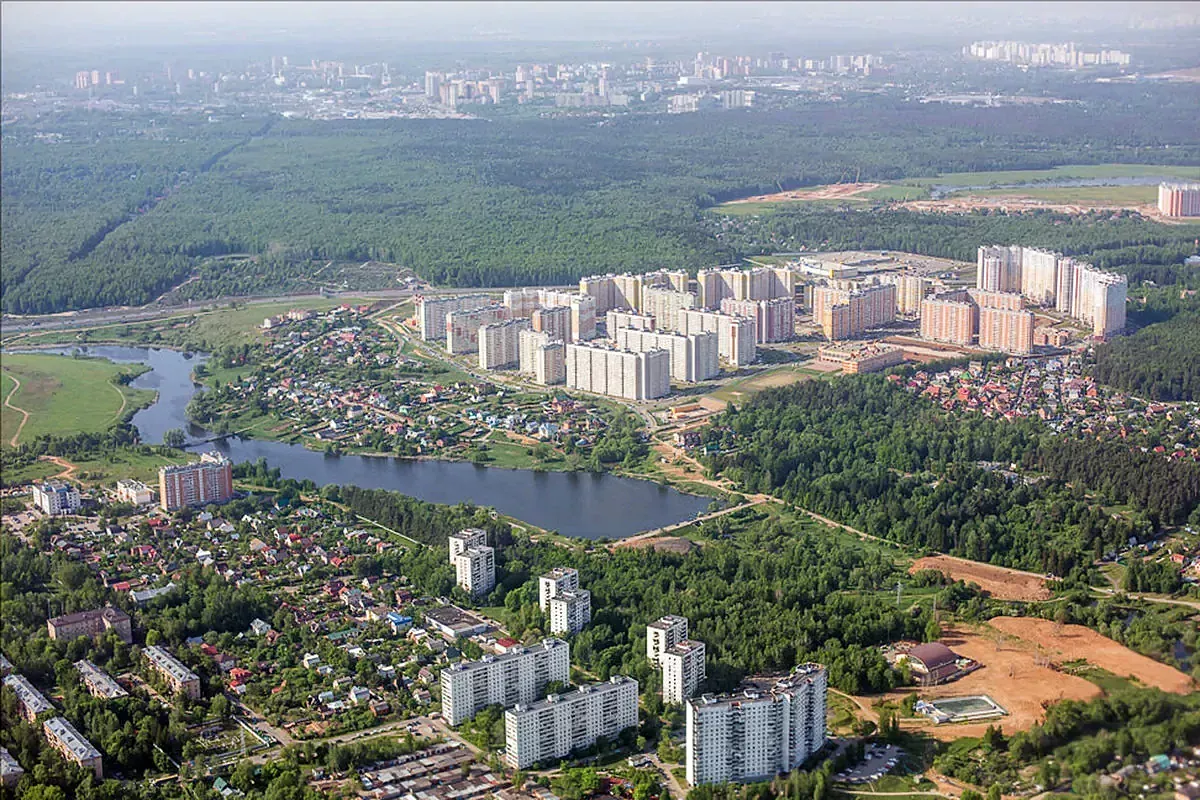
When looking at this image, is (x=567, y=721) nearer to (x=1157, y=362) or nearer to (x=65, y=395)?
(x=1157, y=362)

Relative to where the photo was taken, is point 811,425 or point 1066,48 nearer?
point 811,425

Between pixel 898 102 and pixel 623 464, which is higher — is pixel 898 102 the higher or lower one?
the higher one

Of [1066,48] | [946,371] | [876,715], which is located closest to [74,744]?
[876,715]

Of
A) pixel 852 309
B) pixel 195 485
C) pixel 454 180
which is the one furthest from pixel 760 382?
pixel 454 180

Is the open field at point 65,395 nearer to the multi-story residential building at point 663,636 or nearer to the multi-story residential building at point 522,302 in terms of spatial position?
the multi-story residential building at point 522,302

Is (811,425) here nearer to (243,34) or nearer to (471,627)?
(471,627)

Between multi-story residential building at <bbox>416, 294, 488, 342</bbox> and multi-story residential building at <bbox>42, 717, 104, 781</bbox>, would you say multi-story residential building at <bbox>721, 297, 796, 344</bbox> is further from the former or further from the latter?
multi-story residential building at <bbox>42, 717, 104, 781</bbox>

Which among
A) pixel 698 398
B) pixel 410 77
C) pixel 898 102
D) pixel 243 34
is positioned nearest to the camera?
pixel 698 398
